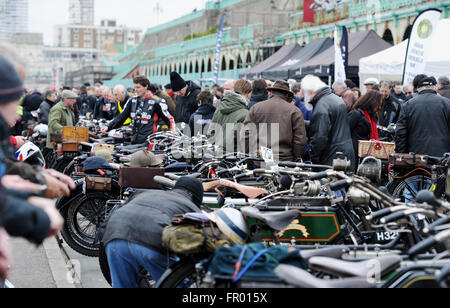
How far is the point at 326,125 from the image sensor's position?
27.3 ft

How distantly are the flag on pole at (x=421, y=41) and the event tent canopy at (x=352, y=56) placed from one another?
705 centimetres

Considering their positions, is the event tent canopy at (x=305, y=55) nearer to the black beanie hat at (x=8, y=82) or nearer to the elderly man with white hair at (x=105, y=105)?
the elderly man with white hair at (x=105, y=105)

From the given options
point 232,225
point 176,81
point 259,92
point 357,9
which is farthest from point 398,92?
point 357,9

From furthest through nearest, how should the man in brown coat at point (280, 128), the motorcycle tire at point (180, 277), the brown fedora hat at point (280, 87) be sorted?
the brown fedora hat at point (280, 87), the man in brown coat at point (280, 128), the motorcycle tire at point (180, 277)

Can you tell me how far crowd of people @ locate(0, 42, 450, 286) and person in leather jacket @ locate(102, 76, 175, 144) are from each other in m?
0.02

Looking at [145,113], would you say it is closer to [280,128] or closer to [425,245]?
[280,128]

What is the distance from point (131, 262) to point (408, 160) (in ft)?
16.4

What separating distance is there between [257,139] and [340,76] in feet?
25.5

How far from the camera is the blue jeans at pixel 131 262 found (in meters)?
4.70

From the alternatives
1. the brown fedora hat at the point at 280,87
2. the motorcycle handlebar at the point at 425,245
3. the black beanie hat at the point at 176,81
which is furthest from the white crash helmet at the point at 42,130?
the motorcycle handlebar at the point at 425,245

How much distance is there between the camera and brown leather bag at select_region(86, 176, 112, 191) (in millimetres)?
7812

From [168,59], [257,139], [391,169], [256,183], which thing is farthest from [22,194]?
[168,59]

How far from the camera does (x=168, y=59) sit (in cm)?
9725
